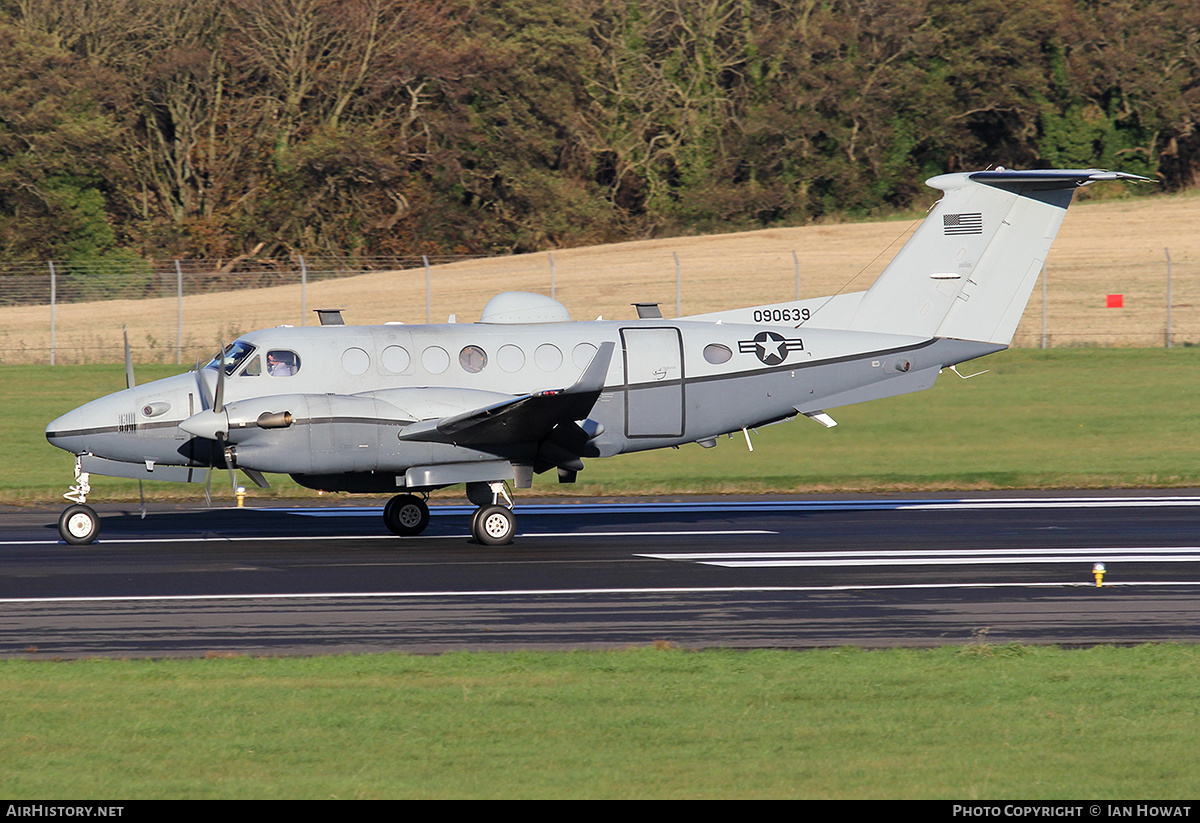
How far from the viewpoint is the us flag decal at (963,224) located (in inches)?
753

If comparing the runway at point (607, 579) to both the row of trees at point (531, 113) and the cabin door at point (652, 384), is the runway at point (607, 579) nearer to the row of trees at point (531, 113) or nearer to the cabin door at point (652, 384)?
the cabin door at point (652, 384)

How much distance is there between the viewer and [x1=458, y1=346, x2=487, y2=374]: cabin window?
1736 cm

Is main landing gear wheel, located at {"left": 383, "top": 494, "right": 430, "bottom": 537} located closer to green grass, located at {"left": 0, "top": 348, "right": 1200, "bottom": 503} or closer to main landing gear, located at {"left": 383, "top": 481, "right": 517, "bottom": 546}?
main landing gear, located at {"left": 383, "top": 481, "right": 517, "bottom": 546}

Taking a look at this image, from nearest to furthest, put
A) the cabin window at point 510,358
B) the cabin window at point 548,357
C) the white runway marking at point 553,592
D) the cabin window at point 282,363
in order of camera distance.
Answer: the white runway marking at point 553,592 → the cabin window at point 282,363 → the cabin window at point 510,358 → the cabin window at point 548,357

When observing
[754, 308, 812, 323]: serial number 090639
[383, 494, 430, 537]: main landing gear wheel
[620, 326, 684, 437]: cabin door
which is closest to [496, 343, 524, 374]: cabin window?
[620, 326, 684, 437]: cabin door

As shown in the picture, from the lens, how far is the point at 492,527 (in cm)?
1670

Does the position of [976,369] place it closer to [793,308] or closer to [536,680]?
[793,308]

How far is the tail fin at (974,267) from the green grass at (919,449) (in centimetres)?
403

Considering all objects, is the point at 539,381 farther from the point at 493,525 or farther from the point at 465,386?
the point at 493,525

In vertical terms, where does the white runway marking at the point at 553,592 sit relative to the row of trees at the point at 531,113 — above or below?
below

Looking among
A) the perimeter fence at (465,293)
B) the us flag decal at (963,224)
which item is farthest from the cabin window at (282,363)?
the perimeter fence at (465,293)

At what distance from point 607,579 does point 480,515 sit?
3166 mm

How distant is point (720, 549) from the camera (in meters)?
16.2

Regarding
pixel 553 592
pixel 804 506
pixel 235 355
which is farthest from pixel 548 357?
pixel 804 506
